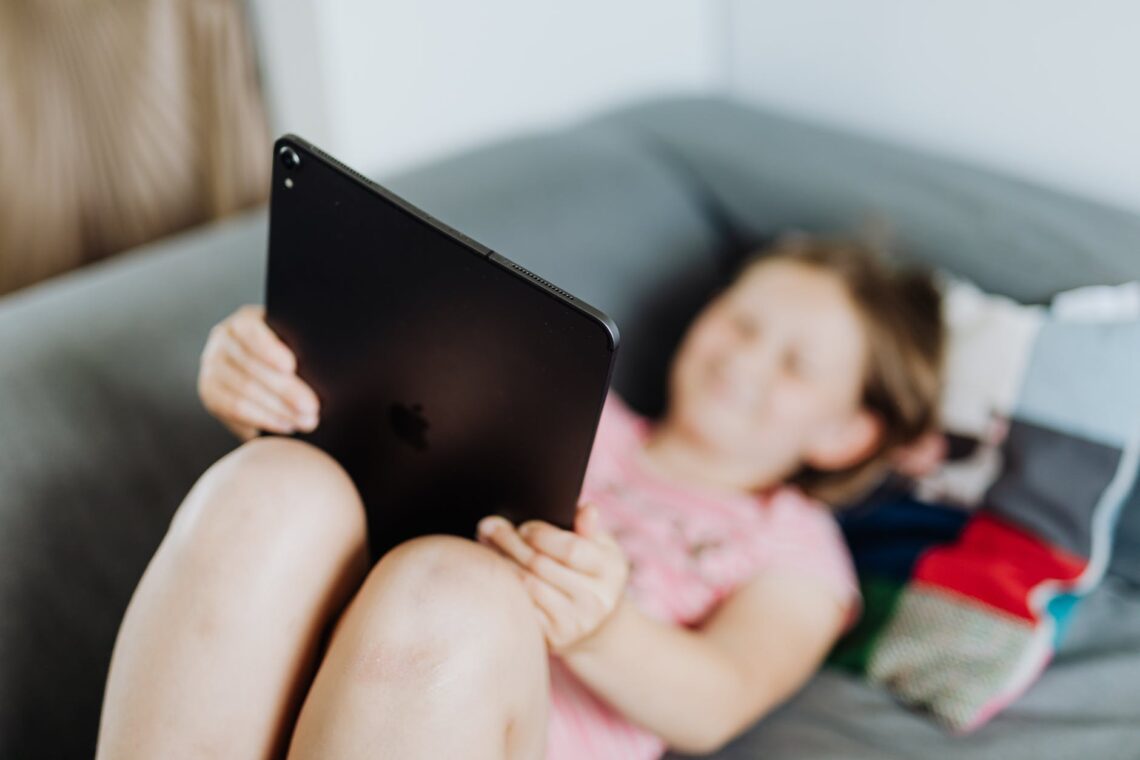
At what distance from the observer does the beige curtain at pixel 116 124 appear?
3.92 ft

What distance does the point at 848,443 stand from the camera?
1066mm

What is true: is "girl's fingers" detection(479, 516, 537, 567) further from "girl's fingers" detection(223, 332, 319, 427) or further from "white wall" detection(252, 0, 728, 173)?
"white wall" detection(252, 0, 728, 173)

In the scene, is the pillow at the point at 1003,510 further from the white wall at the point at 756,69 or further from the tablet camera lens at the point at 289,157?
the tablet camera lens at the point at 289,157

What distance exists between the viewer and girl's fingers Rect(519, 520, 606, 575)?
0.62 meters

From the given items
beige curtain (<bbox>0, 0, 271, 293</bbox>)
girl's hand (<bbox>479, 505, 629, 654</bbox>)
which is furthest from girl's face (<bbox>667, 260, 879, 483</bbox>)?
beige curtain (<bbox>0, 0, 271, 293</bbox>)

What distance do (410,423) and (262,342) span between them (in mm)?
131

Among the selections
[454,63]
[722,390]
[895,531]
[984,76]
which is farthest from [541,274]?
[984,76]

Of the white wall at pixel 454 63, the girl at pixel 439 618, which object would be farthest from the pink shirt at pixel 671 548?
the white wall at pixel 454 63

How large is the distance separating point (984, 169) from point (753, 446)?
48 centimetres

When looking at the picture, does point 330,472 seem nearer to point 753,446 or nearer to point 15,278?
point 753,446

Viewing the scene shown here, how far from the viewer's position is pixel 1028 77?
1148 mm

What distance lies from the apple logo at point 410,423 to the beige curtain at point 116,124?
0.80 m

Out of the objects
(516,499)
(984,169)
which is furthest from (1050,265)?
(516,499)

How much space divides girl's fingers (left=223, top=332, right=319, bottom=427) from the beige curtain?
71 cm
